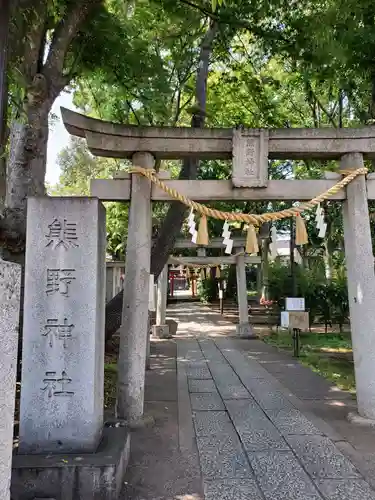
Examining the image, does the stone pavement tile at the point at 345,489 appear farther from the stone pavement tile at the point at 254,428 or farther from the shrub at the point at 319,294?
the shrub at the point at 319,294

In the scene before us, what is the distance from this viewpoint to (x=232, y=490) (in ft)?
11.9

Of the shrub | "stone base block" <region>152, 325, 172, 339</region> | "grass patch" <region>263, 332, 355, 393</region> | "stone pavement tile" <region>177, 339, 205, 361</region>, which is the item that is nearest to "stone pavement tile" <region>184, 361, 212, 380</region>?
"stone pavement tile" <region>177, 339, 205, 361</region>

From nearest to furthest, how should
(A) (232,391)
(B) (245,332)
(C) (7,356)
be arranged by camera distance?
(C) (7,356) < (A) (232,391) < (B) (245,332)

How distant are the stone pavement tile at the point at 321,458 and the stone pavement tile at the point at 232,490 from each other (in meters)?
0.67

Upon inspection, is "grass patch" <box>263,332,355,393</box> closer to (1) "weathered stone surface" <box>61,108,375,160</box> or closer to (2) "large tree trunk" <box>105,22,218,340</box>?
(2) "large tree trunk" <box>105,22,218,340</box>

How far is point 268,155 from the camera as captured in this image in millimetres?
5953

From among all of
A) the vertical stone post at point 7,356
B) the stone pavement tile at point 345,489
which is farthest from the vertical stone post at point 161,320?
the vertical stone post at point 7,356

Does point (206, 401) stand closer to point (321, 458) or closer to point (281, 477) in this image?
→ point (321, 458)

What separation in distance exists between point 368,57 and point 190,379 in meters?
6.70

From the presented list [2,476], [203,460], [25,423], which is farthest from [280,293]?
[2,476]

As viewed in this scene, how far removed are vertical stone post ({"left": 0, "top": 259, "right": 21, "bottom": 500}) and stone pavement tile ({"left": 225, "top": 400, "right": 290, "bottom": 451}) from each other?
3.25 metres

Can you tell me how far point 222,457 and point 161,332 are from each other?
35.0 ft

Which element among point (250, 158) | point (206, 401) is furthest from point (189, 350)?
point (250, 158)

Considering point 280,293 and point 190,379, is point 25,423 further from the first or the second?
point 280,293
